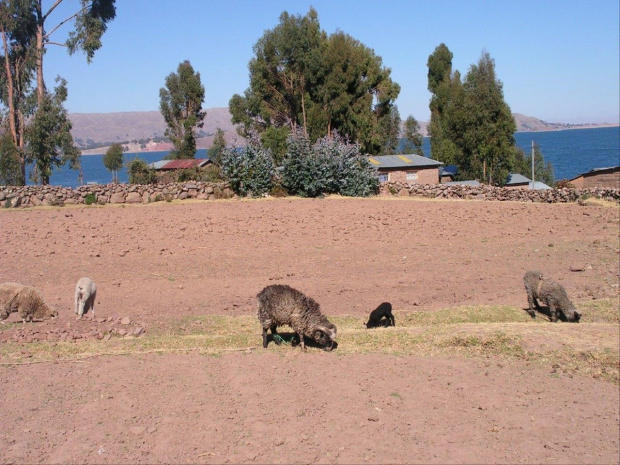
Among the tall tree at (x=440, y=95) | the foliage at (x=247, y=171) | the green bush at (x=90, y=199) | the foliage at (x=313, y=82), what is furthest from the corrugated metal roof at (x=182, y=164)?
the tall tree at (x=440, y=95)

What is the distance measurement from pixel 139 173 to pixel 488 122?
30658 mm

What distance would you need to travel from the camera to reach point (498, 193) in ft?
125

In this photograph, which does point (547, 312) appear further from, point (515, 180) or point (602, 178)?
point (515, 180)

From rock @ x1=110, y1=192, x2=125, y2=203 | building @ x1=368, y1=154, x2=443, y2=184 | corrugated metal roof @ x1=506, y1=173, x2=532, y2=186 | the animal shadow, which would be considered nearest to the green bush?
rock @ x1=110, y1=192, x2=125, y2=203

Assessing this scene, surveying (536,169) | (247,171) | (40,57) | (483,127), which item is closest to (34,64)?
(40,57)

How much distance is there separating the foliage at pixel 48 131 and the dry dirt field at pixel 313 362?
22.8m

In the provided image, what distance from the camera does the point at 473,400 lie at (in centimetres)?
912

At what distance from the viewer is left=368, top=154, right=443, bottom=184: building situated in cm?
5081

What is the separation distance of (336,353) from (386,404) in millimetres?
2320

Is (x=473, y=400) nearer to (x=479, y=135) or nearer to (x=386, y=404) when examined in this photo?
(x=386, y=404)

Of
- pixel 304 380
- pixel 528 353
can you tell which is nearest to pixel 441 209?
pixel 528 353

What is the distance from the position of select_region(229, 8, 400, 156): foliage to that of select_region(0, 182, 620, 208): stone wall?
1324cm

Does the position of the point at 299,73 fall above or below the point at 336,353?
above

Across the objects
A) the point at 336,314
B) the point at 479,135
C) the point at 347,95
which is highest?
the point at 347,95
